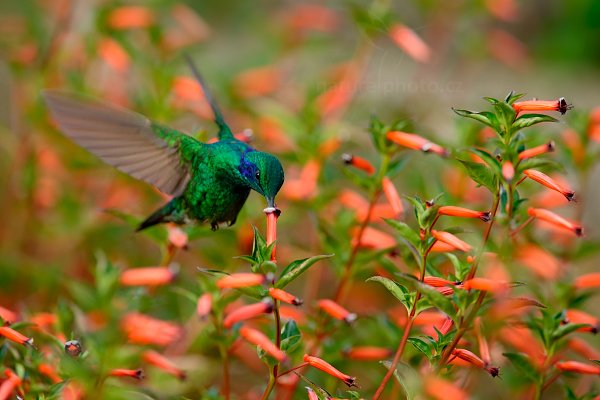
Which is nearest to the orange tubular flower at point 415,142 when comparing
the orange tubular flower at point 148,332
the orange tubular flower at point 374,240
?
the orange tubular flower at point 374,240

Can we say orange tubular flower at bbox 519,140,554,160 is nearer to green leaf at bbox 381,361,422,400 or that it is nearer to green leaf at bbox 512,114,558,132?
green leaf at bbox 512,114,558,132

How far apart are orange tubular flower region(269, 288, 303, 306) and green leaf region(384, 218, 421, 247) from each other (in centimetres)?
29

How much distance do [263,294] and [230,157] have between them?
0.44 meters

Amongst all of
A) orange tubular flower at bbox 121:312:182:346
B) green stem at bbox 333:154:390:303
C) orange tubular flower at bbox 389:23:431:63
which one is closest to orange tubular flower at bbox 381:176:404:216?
green stem at bbox 333:154:390:303

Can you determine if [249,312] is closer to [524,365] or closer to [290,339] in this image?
[290,339]

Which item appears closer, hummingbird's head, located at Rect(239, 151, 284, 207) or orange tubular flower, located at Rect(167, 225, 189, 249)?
hummingbird's head, located at Rect(239, 151, 284, 207)

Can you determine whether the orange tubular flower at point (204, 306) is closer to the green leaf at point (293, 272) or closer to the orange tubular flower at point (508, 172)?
the green leaf at point (293, 272)

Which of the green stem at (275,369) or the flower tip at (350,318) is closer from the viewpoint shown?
Result: the green stem at (275,369)

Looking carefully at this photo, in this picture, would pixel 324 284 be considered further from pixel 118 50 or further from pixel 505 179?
pixel 505 179

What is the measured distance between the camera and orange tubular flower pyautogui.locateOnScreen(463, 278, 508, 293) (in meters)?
1.60

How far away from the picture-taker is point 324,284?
396 cm

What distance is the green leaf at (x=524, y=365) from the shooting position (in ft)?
6.48

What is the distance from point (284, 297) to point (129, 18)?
2219mm

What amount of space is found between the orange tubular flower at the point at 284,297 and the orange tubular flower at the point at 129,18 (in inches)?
83.6
